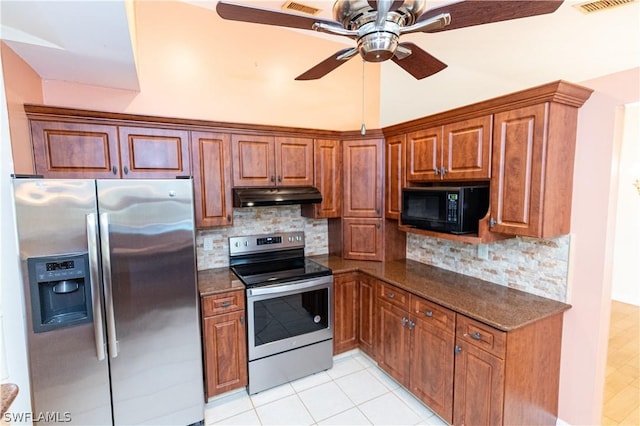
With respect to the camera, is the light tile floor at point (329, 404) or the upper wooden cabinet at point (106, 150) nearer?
the upper wooden cabinet at point (106, 150)

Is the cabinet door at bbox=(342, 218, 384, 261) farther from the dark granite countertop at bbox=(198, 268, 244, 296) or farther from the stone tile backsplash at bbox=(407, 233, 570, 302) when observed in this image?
the dark granite countertop at bbox=(198, 268, 244, 296)

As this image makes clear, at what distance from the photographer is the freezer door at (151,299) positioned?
1.89 metres

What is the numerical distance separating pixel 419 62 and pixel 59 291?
93.2 inches

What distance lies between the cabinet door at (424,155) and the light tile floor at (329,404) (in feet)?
5.85

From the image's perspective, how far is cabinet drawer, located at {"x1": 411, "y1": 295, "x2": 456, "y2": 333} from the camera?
2041mm

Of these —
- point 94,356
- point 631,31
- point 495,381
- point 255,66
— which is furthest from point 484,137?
point 94,356

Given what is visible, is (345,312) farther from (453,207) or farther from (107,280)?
(107,280)

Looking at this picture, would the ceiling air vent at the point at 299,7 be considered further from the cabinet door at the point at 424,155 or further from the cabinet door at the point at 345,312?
the cabinet door at the point at 345,312

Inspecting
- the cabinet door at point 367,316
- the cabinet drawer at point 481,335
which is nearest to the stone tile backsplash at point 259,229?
the cabinet door at point 367,316

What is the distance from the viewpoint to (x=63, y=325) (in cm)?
177

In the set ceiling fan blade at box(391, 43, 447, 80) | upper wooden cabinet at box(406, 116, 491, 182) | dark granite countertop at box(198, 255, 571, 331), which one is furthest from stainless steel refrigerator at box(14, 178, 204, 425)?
upper wooden cabinet at box(406, 116, 491, 182)

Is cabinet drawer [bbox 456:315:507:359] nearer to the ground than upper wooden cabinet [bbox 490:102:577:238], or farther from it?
nearer to the ground

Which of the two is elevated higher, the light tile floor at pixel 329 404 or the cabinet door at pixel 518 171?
Result: the cabinet door at pixel 518 171

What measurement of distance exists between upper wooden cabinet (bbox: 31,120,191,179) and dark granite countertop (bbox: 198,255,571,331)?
3.17ft
